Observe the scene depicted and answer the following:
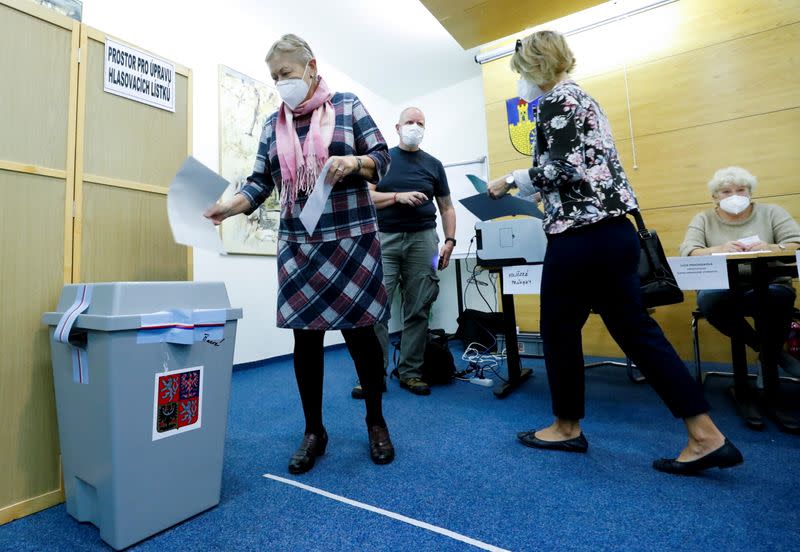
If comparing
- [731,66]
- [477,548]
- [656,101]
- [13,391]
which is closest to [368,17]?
[656,101]

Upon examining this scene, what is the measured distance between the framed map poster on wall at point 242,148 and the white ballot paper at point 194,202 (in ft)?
5.85

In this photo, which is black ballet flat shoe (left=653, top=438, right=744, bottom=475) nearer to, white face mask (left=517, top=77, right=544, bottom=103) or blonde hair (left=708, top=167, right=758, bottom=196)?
white face mask (left=517, top=77, right=544, bottom=103)

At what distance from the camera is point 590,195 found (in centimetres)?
109

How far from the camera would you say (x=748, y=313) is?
166cm

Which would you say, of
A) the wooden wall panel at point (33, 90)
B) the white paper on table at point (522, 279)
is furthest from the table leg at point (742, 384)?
the wooden wall panel at point (33, 90)

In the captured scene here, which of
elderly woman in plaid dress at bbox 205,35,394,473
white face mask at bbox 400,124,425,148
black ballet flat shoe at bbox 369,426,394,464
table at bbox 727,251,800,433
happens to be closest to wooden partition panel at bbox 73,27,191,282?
elderly woman in plaid dress at bbox 205,35,394,473

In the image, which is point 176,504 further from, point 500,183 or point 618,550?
point 500,183

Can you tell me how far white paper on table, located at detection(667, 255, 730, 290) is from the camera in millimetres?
1392

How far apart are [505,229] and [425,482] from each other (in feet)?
3.89

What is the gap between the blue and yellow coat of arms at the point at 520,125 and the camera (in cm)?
311

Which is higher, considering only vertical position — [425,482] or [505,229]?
[505,229]

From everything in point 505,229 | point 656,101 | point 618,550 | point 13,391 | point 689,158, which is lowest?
point 618,550

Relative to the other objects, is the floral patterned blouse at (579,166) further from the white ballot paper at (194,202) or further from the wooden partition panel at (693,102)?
the wooden partition panel at (693,102)

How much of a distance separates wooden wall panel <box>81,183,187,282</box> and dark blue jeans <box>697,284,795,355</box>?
1931 millimetres
